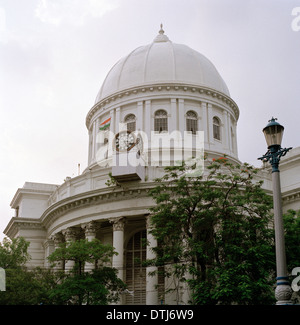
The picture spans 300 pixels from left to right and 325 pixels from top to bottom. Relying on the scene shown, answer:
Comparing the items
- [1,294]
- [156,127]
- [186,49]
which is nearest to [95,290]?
[1,294]

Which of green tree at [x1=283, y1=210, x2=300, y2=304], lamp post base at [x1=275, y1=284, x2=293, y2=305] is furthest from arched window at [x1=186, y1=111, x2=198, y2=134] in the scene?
lamp post base at [x1=275, y1=284, x2=293, y2=305]

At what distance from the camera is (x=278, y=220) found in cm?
1215

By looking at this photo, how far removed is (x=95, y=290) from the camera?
27062 millimetres

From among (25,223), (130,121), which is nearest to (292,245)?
(130,121)

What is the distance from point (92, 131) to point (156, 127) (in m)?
8.60

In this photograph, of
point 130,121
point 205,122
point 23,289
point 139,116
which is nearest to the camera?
point 23,289

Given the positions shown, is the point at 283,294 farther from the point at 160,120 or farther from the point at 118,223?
the point at 160,120

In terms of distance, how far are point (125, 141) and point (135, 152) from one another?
59.3 inches

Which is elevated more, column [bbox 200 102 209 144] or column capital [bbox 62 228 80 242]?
column [bbox 200 102 209 144]

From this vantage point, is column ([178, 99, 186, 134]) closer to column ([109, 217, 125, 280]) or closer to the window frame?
the window frame

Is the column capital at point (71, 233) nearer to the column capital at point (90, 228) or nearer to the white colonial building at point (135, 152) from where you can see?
the white colonial building at point (135, 152)

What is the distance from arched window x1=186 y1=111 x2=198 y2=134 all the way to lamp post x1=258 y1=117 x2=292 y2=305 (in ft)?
102

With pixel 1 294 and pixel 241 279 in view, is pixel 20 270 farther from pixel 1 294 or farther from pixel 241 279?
pixel 241 279

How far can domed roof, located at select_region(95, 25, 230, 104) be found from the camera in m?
46.1
